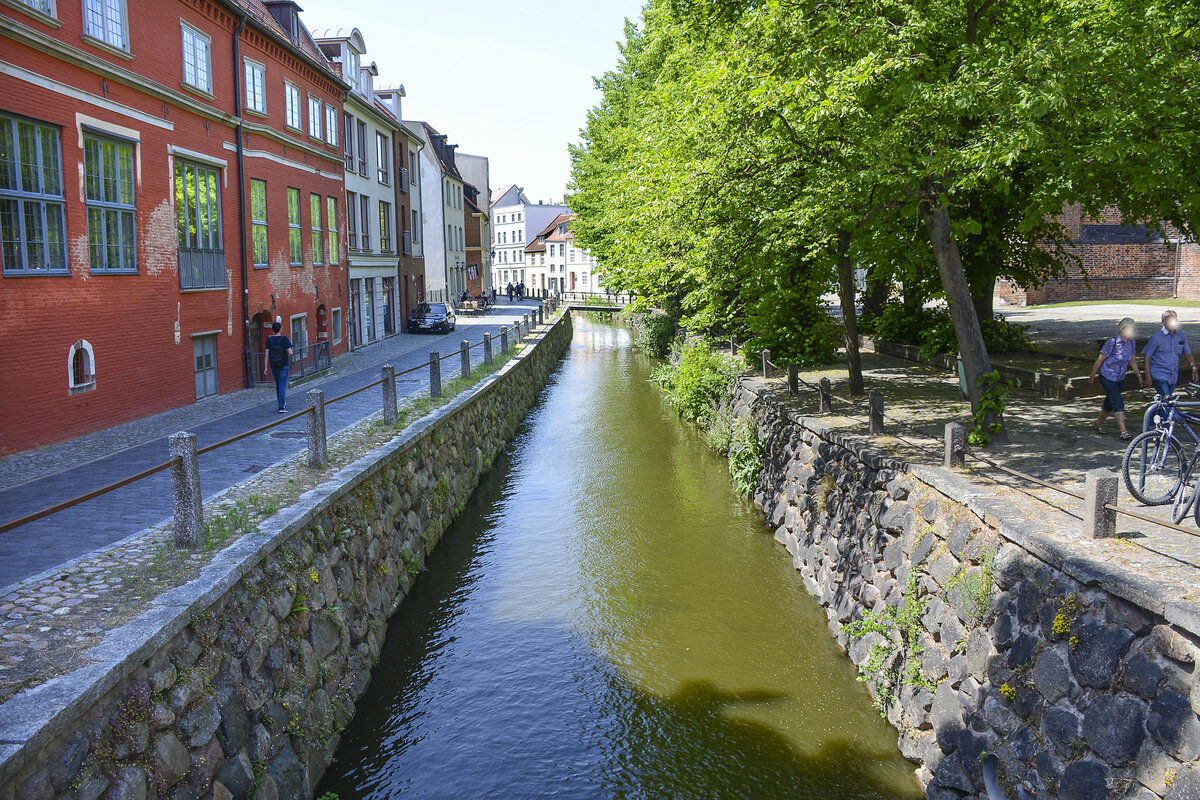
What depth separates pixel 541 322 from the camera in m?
40.7

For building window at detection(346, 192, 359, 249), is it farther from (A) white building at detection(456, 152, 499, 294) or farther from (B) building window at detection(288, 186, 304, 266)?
(A) white building at detection(456, 152, 499, 294)

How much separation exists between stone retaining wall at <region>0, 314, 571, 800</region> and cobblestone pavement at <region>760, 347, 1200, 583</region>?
620cm

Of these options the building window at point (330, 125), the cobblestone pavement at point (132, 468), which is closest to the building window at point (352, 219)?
the building window at point (330, 125)

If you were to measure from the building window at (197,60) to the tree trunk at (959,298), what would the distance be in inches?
547

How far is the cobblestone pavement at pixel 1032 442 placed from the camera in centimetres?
616

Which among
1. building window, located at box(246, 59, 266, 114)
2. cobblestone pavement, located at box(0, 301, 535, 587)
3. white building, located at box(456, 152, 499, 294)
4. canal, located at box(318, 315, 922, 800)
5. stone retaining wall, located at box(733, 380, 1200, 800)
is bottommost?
canal, located at box(318, 315, 922, 800)

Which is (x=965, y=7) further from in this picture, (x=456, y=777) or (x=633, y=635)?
(x=456, y=777)

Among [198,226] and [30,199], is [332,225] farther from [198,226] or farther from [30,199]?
[30,199]

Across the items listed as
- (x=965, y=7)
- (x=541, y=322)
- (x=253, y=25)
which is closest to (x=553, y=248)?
(x=541, y=322)

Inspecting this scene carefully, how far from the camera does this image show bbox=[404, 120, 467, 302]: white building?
4638cm

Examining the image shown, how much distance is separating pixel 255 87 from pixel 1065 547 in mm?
19759

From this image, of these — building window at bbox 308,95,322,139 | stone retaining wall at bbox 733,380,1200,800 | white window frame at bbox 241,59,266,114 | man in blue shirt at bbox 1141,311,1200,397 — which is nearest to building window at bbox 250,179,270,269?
white window frame at bbox 241,59,266,114

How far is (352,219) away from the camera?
29828mm

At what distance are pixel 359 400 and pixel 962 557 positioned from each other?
11857mm
